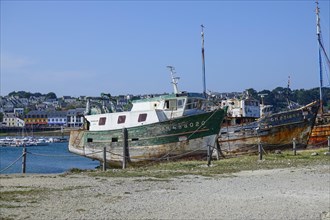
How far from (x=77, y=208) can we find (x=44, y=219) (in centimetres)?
136

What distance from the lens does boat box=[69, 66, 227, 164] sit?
3056 centimetres

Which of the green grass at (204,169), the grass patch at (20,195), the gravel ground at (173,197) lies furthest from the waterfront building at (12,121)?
the grass patch at (20,195)

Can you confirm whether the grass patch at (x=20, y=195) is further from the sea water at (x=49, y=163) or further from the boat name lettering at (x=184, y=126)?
the boat name lettering at (x=184, y=126)

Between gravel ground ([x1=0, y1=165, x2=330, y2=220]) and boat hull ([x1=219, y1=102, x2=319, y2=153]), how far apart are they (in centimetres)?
1646

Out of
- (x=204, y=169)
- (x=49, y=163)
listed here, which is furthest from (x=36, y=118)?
(x=204, y=169)

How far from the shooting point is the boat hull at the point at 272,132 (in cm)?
3556

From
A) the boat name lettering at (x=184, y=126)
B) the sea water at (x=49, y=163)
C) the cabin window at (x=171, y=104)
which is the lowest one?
the sea water at (x=49, y=163)

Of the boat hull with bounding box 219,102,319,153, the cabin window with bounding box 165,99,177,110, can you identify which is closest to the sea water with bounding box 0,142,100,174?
the cabin window with bounding box 165,99,177,110

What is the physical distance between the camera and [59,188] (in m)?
15.5

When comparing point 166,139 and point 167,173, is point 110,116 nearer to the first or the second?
point 166,139

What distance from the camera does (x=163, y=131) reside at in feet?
100

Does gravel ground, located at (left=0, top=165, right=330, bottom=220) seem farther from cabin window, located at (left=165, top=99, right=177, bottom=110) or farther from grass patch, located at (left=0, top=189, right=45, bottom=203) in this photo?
cabin window, located at (left=165, top=99, right=177, bottom=110)

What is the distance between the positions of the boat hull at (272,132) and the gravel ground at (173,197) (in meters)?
16.5

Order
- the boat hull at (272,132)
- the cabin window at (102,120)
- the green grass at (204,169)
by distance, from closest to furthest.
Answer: the green grass at (204,169) < the cabin window at (102,120) < the boat hull at (272,132)
